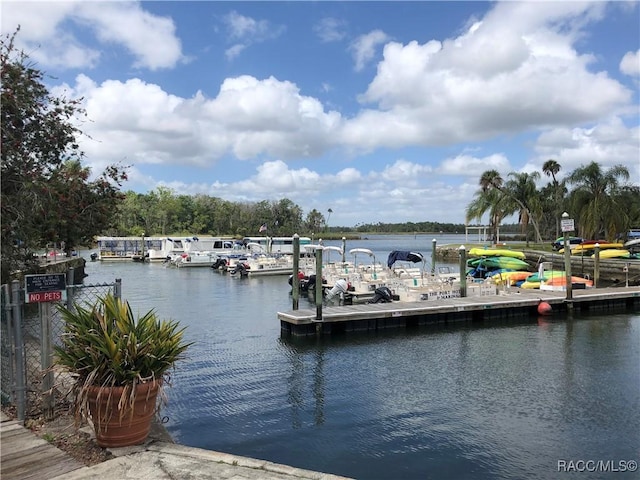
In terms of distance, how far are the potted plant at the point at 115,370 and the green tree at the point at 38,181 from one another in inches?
88.4

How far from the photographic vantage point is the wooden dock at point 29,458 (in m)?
4.87

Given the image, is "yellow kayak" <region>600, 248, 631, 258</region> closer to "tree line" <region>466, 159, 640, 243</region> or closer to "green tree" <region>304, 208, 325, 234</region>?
"tree line" <region>466, 159, 640, 243</region>

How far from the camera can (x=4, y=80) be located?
7.12m

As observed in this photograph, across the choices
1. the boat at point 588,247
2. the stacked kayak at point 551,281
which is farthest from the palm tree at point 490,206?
the stacked kayak at point 551,281

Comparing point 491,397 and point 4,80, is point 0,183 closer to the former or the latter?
point 4,80

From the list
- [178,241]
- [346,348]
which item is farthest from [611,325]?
[178,241]

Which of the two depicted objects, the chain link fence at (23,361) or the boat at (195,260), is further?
the boat at (195,260)

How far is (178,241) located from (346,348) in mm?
52297

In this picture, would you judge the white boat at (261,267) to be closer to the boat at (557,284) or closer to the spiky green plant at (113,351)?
the boat at (557,284)

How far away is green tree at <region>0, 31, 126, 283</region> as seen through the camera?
710 centimetres

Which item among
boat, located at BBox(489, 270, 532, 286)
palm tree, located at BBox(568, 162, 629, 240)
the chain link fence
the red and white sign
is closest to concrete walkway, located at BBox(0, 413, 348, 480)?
the chain link fence

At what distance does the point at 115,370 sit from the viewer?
543 centimetres

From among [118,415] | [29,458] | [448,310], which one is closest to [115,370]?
[118,415]

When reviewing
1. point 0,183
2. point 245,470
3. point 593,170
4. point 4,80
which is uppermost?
point 593,170
